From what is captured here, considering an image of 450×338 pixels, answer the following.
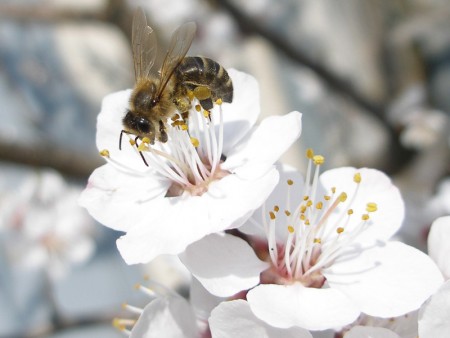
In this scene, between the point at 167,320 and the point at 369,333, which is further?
the point at 167,320

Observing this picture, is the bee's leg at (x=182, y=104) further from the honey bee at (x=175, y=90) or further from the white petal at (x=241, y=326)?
the white petal at (x=241, y=326)

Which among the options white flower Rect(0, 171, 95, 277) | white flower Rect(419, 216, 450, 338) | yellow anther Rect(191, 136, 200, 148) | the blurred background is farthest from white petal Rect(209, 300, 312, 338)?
white flower Rect(0, 171, 95, 277)

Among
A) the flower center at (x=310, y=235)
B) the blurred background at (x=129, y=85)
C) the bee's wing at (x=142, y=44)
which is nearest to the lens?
the flower center at (x=310, y=235)

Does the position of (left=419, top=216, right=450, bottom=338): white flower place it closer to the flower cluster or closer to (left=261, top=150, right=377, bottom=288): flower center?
the flower cluster

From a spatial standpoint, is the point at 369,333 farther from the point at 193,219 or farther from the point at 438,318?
the point at 193,219

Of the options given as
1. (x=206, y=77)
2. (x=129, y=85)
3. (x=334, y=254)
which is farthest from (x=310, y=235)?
(x=129, y=85)

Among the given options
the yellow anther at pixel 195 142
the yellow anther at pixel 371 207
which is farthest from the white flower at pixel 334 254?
the yellow anther at pixel 195 142
